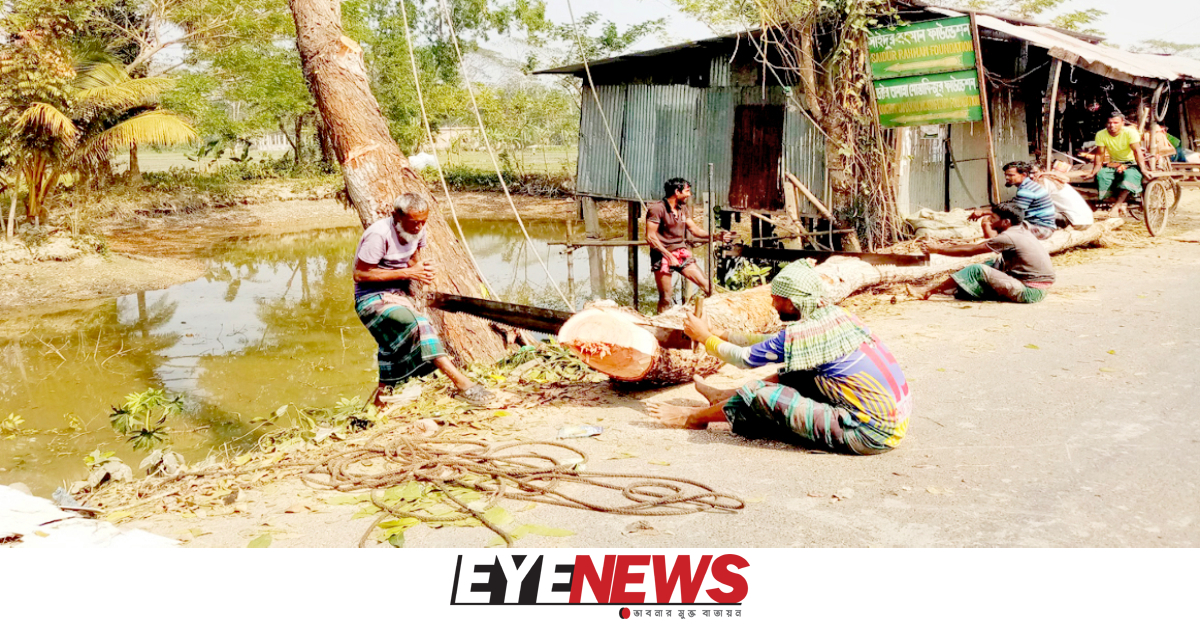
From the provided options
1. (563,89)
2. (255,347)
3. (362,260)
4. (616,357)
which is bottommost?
(255,347)

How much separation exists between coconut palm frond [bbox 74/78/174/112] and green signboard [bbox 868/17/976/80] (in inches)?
529

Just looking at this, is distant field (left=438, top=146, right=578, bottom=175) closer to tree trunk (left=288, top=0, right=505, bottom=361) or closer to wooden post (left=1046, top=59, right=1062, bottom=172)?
wooden post (left=1046, top=59, right=1062, bottom=172)

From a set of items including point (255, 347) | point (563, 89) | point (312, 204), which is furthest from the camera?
point (563, 89)

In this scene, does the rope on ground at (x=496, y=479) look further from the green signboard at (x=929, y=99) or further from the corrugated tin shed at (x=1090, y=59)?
the corrugated tin shed at (x=1090, y=59)

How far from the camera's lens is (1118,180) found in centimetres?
1102

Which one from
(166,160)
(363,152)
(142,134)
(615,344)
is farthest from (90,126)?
(166,160)

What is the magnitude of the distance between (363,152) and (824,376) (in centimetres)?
479

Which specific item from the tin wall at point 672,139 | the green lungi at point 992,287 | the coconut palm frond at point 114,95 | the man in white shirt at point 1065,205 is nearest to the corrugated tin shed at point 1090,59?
the man in white shirt at point 1065,205

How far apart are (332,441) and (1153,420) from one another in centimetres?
456

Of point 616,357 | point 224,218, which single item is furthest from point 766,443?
point 224,218

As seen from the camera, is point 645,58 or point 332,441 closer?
point 332,441

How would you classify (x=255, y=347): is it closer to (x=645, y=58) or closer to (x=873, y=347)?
(x=645, y=58)

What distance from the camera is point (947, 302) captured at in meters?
8.02

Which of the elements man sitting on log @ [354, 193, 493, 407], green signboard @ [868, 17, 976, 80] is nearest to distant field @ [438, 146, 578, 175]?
green signboard @ [868, 17, 976, 80]
